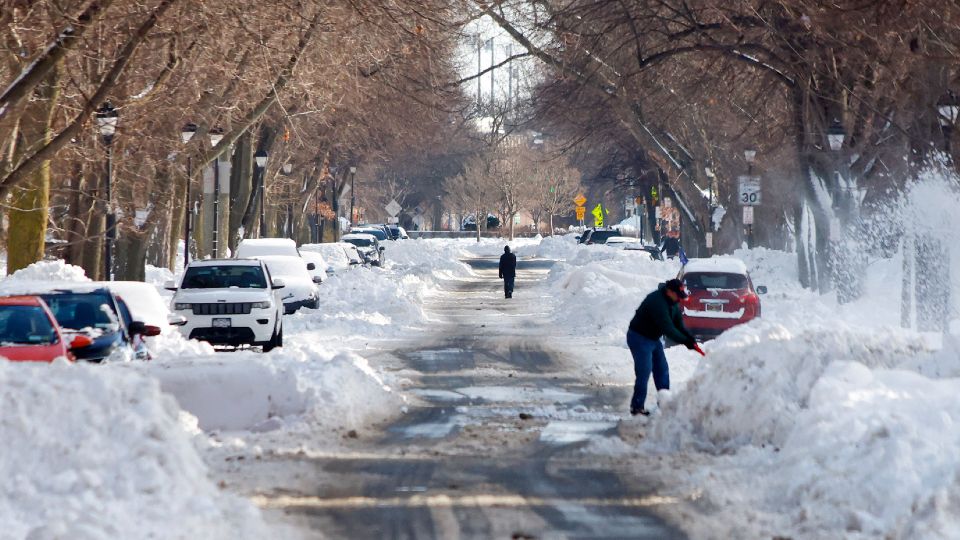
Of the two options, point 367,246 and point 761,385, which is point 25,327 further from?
point 367,246

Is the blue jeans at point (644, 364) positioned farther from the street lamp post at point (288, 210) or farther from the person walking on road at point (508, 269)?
the street lamp post at point (288, 210)

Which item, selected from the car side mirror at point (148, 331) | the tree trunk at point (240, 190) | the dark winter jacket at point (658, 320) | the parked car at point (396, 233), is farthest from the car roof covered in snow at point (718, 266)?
the parked car at point (396, 233)

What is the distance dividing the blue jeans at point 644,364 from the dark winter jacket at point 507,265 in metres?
27.5

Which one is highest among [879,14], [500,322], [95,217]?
[879,14]

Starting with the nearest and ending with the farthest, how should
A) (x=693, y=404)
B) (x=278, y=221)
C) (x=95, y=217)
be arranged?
1. (x=693, y=404)
2. (x=95, y=217)
3. (x=278, y=221)

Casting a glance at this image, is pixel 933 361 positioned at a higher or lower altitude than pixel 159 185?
lower

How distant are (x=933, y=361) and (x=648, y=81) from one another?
872 inches

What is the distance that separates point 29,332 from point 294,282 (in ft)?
67.8

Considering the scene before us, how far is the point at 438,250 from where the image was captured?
8350cm

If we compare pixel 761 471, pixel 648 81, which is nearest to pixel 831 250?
pixel 648 81

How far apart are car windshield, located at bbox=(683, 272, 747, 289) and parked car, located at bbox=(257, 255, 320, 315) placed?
10470mm

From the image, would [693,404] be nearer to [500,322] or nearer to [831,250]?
[500,322]

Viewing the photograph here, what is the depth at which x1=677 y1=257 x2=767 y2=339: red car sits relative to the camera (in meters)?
27.6

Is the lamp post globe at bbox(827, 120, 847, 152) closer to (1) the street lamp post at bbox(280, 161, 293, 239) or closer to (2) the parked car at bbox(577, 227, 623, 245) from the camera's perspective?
(1) the street lamp post at bbox(280, 161, 293, 239)
